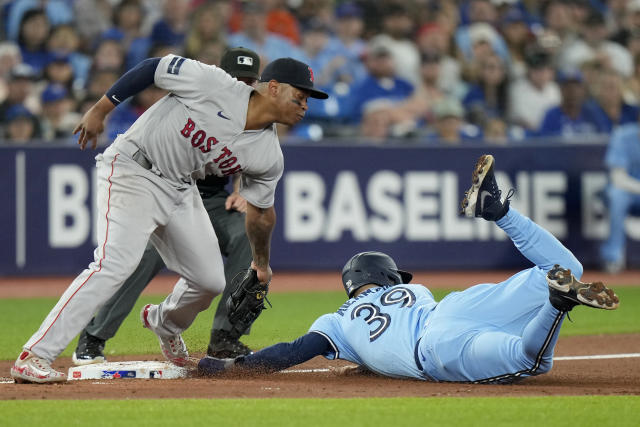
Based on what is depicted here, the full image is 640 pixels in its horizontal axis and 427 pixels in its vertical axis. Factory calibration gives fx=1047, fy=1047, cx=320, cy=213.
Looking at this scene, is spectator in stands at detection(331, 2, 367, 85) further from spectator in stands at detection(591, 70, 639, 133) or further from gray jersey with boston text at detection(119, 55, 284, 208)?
gray jersey with boston text at detection(119, 55, 284, 208)

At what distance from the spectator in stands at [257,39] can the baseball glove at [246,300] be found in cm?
734

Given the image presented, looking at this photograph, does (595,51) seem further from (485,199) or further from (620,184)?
(485,199)

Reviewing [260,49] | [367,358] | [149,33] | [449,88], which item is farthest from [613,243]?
[367,358]

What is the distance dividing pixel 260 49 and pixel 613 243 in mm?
5198

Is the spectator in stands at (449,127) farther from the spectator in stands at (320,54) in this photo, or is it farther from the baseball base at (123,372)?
the baseball base at (123,372)

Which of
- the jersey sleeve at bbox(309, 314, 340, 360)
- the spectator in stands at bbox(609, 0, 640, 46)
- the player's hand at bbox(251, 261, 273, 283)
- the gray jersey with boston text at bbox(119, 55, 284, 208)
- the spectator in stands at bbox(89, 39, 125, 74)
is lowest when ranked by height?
the jersey sleeve at bbox(309, 314, 340, 360)

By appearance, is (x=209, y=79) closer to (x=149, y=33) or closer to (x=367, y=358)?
(x=367, y=358)

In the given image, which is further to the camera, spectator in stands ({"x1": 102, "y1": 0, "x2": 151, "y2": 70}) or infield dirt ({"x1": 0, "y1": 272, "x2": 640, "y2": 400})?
spectator in stands ({"x1": 102, "y1": 0, "x2": 151, "y2": 70})

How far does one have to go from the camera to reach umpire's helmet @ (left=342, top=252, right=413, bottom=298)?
6.43 m

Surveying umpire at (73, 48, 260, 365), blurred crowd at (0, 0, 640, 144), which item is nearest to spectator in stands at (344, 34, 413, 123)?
blurred crowd at (0, 0, 640, 144)

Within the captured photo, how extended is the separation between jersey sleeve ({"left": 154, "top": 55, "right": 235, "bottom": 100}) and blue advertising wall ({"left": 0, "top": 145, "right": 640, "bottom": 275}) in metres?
6.48

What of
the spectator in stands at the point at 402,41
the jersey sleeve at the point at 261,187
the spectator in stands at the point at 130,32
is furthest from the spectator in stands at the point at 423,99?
the jersey sleeve at the point at 261,187

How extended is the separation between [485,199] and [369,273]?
993 mm

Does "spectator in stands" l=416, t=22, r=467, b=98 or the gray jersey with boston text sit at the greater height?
"spectator in stands" l=416, t=22, r=467, b=98
